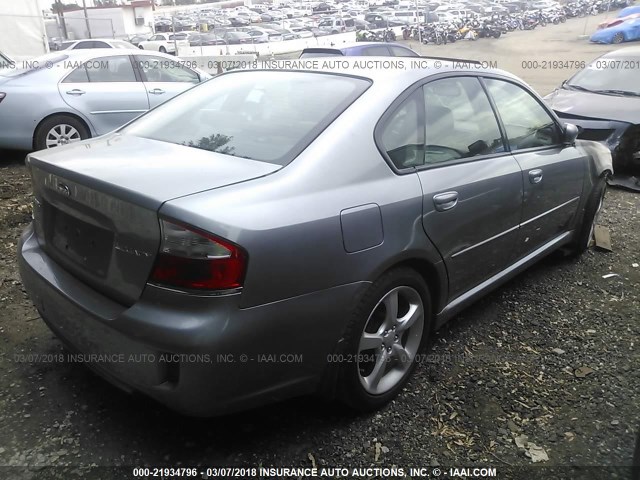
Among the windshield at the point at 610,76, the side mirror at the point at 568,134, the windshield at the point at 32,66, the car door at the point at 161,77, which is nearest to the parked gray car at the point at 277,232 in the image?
the side mirror at the point at 568,134

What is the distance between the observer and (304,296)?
1884 millimetres

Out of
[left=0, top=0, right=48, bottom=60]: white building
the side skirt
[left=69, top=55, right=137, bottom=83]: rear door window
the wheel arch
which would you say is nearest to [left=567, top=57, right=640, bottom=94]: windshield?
the side skirt

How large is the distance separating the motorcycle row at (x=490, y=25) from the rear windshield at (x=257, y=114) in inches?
838

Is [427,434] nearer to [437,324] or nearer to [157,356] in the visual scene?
[437,324]

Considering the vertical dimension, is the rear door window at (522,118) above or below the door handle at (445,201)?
above

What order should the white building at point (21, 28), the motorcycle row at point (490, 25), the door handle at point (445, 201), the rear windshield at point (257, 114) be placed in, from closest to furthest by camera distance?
the rear windshield at point (257, 114) → the door handle at point (445, 201) → the white building at point (21, 28) → the motorcycle row at point (490, 25)

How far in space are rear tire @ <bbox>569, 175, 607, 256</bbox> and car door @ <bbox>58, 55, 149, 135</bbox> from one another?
208 inches

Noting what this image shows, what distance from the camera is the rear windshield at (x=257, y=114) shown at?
87.4 inches

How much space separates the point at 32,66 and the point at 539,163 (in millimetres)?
6059

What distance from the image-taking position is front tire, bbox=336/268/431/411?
7.00 feet

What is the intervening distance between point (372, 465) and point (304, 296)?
0.79 metres

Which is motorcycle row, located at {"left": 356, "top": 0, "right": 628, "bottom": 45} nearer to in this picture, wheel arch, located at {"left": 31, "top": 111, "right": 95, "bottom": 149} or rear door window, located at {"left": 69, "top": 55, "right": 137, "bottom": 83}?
rear door window, located at {"left": 69, "top": 55, "right": 137, "bottom": 83}

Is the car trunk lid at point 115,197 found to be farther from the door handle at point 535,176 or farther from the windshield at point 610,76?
the windshield at point 610,76

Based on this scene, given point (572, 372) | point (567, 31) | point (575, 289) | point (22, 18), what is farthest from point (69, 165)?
point (567, 31)
